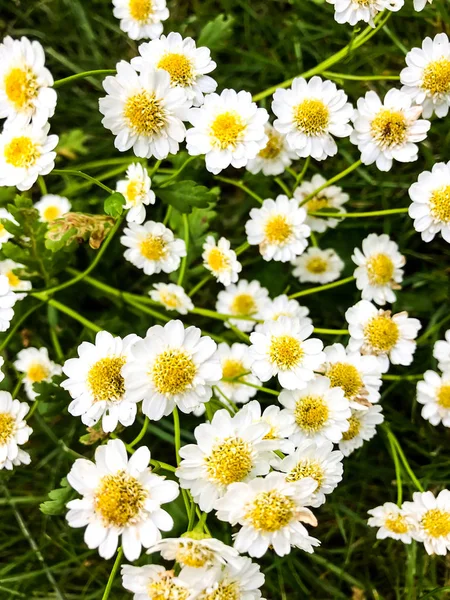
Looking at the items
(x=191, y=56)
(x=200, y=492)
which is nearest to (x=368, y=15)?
Result: (x=191, y=56)

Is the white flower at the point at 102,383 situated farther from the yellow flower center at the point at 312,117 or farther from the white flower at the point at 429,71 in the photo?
the white flower at the point at 429,71

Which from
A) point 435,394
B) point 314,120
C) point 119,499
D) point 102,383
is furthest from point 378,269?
point 119,499

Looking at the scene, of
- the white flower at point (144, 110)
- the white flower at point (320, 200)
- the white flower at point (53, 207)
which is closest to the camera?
the white flower at point (144, 110)

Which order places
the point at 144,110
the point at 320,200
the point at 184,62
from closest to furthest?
the point at 144,110 < the point at 184,62 < the point at 320,200

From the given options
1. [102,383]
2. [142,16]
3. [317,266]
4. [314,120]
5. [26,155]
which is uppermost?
[142,16]

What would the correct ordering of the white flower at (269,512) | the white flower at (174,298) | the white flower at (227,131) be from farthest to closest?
the white flower at (174,298) → the white flower at (227,131) → the white flower at (269,512)

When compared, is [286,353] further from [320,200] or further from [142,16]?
[142,16]

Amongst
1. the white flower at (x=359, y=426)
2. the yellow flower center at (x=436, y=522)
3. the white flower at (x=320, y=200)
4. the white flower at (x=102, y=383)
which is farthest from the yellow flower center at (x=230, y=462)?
the white flower at (x=320, y=200)
